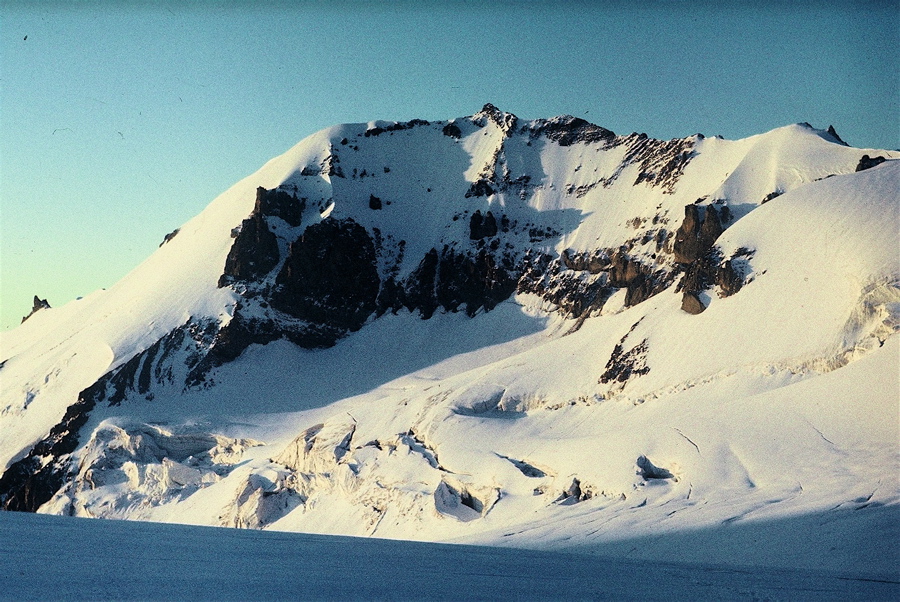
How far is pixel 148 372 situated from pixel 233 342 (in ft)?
32.6

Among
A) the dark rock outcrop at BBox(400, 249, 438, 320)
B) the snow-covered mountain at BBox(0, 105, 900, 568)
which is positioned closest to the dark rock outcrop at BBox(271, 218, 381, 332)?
the snow-covered mountain at BBox(0, 105, 900, 568)

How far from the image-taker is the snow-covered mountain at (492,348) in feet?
158

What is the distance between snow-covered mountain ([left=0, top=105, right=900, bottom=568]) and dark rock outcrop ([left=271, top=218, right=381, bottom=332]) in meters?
0.31

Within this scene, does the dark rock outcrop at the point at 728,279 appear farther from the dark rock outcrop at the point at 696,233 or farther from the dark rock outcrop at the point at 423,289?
the dark rock outcrop at the point at 423,289

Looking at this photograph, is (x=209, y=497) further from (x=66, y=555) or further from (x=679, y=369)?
(x=66, y=555)

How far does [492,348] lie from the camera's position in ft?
334

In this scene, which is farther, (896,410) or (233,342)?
(233,342)

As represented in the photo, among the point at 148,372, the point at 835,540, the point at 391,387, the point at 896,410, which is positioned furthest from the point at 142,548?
the point at 148,372

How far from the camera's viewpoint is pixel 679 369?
6384cm

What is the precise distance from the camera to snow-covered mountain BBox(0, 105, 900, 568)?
4828 centimetres

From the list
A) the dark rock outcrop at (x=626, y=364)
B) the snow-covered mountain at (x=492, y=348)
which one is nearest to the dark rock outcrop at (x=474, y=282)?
the snow-covered mountain at (x=492, y=348)

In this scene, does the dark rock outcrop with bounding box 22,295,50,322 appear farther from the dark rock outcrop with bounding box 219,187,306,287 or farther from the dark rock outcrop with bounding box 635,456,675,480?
the dark rock outcrop with bounding box 635,456,675,480

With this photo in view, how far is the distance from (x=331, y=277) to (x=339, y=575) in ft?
323

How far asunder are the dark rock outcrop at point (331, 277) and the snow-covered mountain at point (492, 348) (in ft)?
1.00
